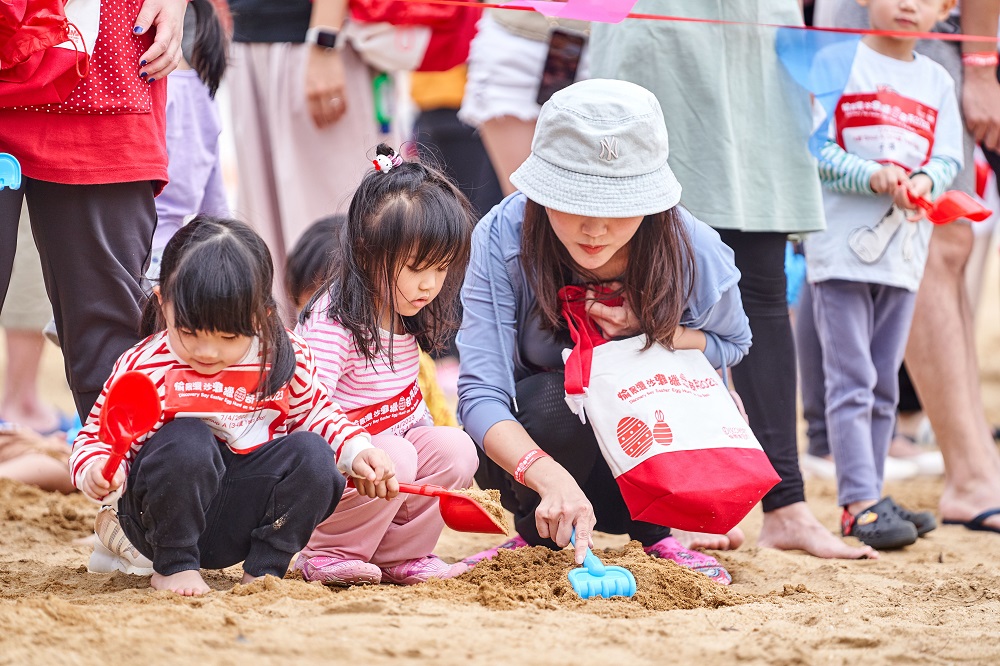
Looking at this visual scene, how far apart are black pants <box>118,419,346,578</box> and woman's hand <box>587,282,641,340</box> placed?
2.14ft

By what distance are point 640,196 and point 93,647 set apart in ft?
4.15

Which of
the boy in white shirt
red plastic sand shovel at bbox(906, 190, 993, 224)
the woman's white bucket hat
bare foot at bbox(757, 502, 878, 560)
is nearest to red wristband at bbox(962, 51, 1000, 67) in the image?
the boy in white shirt

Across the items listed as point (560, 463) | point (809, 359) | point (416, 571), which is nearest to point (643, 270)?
point (560, 463)

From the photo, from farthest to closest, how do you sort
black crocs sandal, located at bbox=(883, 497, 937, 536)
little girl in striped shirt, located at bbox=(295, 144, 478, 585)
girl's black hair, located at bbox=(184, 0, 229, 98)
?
black crocs sandal, located at bbox=(883, 497, 937, 536) → girl's black hair, located at bbox=(184, 0, 229, 98) → little girl in striped shirt, located at bbox=(295, 144, 478, 585)

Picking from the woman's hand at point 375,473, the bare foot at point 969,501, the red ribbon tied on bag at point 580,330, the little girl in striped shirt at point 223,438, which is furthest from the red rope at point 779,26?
the bare foot at point 969,501

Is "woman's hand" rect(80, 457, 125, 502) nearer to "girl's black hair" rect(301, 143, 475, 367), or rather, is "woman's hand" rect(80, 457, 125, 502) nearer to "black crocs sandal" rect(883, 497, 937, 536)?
"girl's black hair" rect(301, 143, 475, 367)

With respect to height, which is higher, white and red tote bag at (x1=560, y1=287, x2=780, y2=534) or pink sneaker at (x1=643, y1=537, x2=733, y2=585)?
white and red tote bag at (x1=560, y1=287, x2=780, y2=534)

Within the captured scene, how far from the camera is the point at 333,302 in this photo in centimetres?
246

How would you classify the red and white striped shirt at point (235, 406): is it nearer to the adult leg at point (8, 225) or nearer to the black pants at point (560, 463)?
the adult leg at point (8, 225)

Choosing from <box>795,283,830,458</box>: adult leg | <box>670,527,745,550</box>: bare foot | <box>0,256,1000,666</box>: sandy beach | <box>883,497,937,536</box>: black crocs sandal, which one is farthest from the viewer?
<box>795,283,830,458</box>: adult leg

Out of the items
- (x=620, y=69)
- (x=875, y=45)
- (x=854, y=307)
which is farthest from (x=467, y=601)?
(x=875, y=45)

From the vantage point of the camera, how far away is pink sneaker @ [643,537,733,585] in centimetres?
259

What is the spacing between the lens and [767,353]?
9.72ft

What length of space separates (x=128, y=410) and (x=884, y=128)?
7.16 feet
